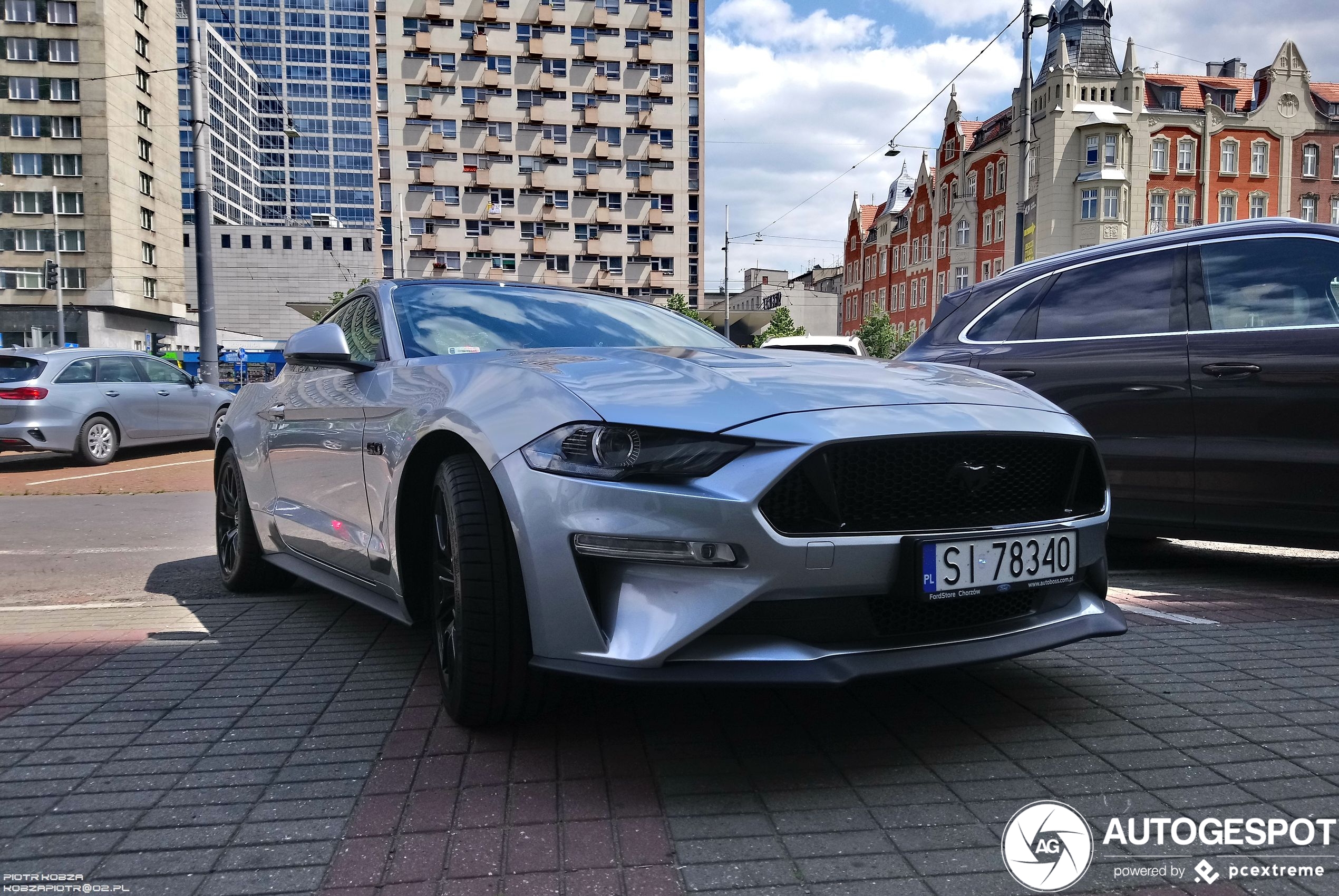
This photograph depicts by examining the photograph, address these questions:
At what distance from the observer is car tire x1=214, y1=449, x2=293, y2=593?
4.79 m

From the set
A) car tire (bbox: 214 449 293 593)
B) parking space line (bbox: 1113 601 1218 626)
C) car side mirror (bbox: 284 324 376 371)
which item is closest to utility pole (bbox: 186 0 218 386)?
car tire (bbox: 214 449 293 593)

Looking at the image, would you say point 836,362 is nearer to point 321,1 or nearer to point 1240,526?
point 1240,526

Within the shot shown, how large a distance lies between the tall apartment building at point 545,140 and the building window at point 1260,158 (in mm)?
38469

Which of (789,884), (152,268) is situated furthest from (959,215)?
(789,884)

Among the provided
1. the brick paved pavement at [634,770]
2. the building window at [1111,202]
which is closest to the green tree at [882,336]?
the building window at [1111,202]

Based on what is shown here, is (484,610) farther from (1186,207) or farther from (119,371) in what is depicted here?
(1186,207)

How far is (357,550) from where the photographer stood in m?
3.49

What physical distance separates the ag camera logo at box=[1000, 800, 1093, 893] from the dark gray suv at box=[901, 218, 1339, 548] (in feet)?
9.49

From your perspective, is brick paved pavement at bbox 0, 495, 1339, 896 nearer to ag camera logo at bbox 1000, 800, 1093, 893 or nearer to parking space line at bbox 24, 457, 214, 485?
ag camera logo at bbox 1000, 800, 1093, 893

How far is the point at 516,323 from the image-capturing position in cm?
375

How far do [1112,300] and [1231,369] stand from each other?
0.73 m

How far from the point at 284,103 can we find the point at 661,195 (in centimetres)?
9913

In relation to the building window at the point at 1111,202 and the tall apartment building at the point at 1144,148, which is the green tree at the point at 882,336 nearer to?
the tall apartment building at the point at 1144,148

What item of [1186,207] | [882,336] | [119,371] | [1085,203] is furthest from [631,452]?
[882,336]
